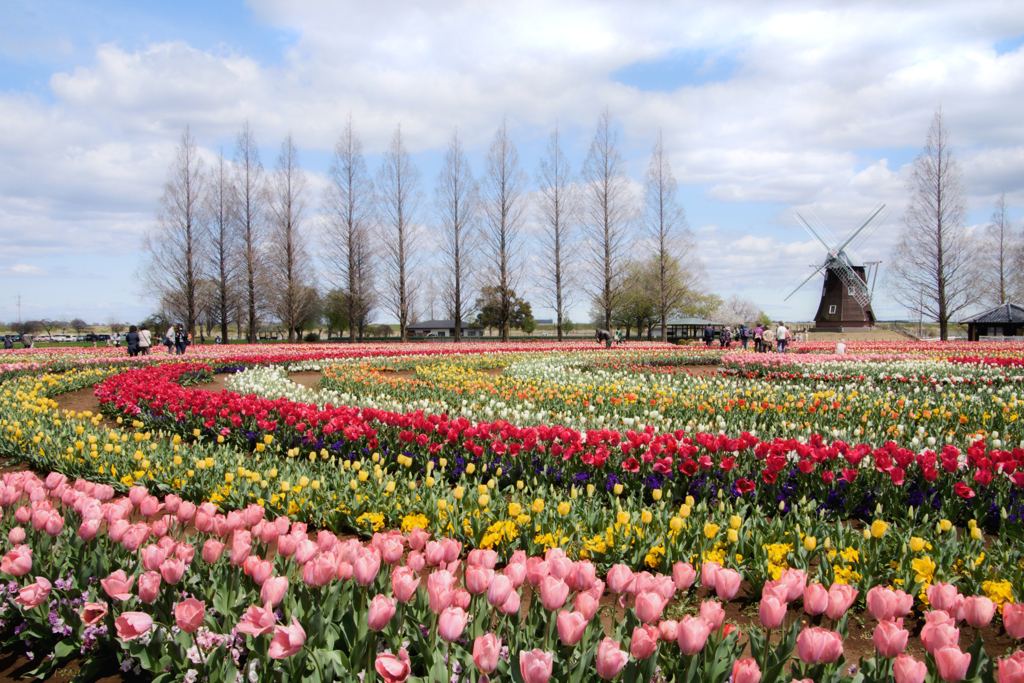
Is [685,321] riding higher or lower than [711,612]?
higher

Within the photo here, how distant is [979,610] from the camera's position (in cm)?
166

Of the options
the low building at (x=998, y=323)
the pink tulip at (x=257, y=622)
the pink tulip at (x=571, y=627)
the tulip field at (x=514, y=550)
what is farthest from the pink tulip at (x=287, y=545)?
the low building at (x=998, y=323)

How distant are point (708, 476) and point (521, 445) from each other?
1.41m

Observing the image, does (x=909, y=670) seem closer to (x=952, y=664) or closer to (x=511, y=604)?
(x=952, y=664)

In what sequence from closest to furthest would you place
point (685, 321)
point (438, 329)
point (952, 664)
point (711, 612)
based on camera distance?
point (952, 664) < point (711, 612) < point (685, 321) < point (438, 329)

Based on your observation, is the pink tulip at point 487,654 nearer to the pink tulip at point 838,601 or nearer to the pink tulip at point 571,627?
the pink tulip at point 571,627

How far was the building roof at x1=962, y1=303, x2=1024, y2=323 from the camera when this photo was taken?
1266 inches

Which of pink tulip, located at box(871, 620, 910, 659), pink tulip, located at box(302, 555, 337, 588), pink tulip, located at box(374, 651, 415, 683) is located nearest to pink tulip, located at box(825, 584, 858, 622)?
pink tulip, located at box(871, 620, 910, 659)

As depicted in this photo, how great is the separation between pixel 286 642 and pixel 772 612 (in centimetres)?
132

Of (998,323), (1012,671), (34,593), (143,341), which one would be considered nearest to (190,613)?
(34,593)

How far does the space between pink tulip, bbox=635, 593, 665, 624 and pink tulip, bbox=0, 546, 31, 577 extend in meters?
2.27

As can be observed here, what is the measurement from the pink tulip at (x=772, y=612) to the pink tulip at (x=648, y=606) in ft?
0.88

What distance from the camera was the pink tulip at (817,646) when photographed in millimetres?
1506

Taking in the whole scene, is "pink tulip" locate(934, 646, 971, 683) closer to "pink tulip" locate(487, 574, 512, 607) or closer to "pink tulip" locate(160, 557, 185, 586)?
"pink tulip" locate(487, 574, 512, 607)
